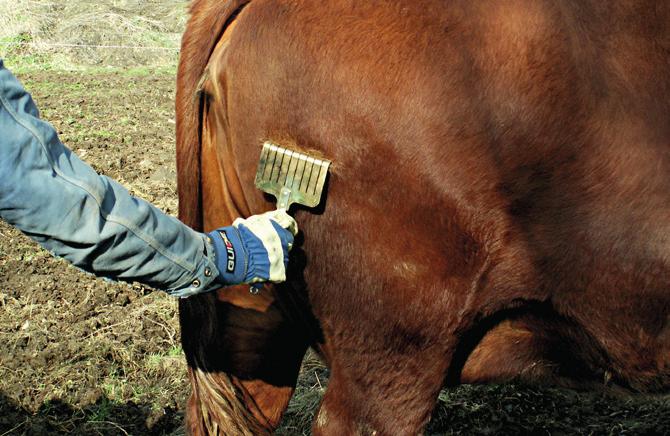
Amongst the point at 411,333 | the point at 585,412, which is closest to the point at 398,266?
the point at 411,333

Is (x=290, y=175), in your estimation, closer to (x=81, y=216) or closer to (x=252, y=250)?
(x=252, y=250)

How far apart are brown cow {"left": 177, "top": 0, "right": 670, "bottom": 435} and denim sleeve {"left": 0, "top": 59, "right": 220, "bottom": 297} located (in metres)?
0.43

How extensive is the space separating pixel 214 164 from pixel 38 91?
8.35 m

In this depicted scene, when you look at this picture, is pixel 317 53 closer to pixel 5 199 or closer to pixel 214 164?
pixel 214 164

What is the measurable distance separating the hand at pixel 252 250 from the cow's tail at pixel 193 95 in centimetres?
50

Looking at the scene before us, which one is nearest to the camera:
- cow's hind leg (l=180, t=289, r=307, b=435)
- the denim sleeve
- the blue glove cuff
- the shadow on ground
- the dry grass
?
the denim sleeve

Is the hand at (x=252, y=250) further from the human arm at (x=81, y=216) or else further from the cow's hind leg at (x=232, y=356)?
the cow's hind leg at (x=232, y=356)

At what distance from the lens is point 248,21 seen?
2.07 meters

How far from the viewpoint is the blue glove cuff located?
1.86m

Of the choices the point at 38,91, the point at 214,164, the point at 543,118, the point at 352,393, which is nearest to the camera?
the point at 543,118

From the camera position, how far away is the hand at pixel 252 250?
1875 millimetres

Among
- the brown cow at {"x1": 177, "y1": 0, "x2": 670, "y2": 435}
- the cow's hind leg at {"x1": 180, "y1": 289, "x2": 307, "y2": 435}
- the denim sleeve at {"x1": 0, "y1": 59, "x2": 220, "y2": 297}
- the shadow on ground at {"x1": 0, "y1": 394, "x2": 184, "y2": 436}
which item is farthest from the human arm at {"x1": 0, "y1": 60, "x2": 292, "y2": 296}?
the shadow on ground at {"x1": 0, "y1": 394, "x2": 184, "y2": 436}

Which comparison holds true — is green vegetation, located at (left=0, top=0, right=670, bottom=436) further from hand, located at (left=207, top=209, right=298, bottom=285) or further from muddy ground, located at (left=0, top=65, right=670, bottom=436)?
hand, located at (left=207, top=209, right=298, bottom=285)

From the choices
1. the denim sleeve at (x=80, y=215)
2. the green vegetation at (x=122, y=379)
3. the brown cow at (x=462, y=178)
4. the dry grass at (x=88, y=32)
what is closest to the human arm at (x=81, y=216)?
the denim sleeve at (x=80, y=215)
